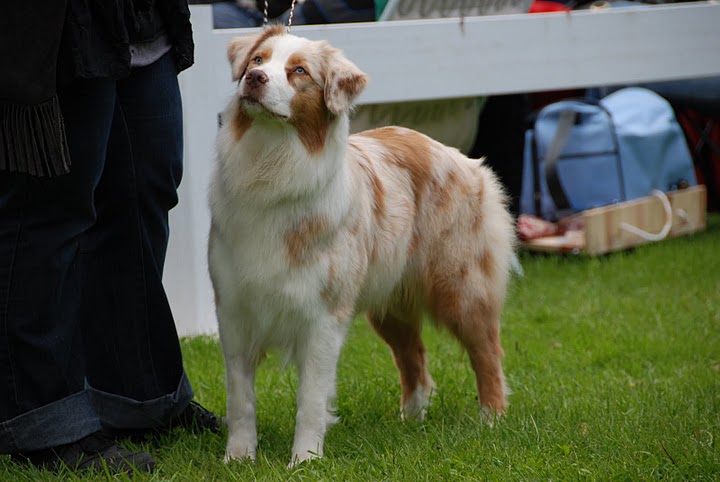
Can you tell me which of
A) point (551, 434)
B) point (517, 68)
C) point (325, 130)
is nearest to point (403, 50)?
point (517, 68)

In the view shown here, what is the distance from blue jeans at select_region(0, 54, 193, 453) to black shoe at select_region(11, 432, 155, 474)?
43 mm

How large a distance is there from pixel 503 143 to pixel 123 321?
12.9ft

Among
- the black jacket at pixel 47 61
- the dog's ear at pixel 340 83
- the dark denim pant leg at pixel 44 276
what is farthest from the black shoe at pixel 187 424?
the dog's ear at pixel 340 83

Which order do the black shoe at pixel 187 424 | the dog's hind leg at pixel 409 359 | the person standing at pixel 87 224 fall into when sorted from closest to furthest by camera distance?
the person standing at pixel 87 224 < the black shoe at pixel 187 424 < the dog's hind leg at pixel 409 359

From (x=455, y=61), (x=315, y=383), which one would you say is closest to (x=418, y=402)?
(x=315, y=383)

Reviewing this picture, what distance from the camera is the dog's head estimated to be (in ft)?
9.22

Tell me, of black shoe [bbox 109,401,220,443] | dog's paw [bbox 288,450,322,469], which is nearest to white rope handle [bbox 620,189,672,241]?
black shoe [bbox 109,401,220,443]

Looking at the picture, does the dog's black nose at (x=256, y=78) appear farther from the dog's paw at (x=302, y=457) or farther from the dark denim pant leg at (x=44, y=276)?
the dog's paw at (x=302, y=457)

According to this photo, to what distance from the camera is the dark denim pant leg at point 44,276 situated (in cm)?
260

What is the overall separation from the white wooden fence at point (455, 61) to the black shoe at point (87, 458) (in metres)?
1.42

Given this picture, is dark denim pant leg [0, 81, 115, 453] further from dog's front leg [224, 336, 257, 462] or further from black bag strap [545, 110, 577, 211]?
black bag strap [545, 110, 577, 211]

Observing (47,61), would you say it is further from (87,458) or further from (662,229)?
(662,229)

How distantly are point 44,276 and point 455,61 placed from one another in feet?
10.6

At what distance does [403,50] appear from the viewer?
203 inches
